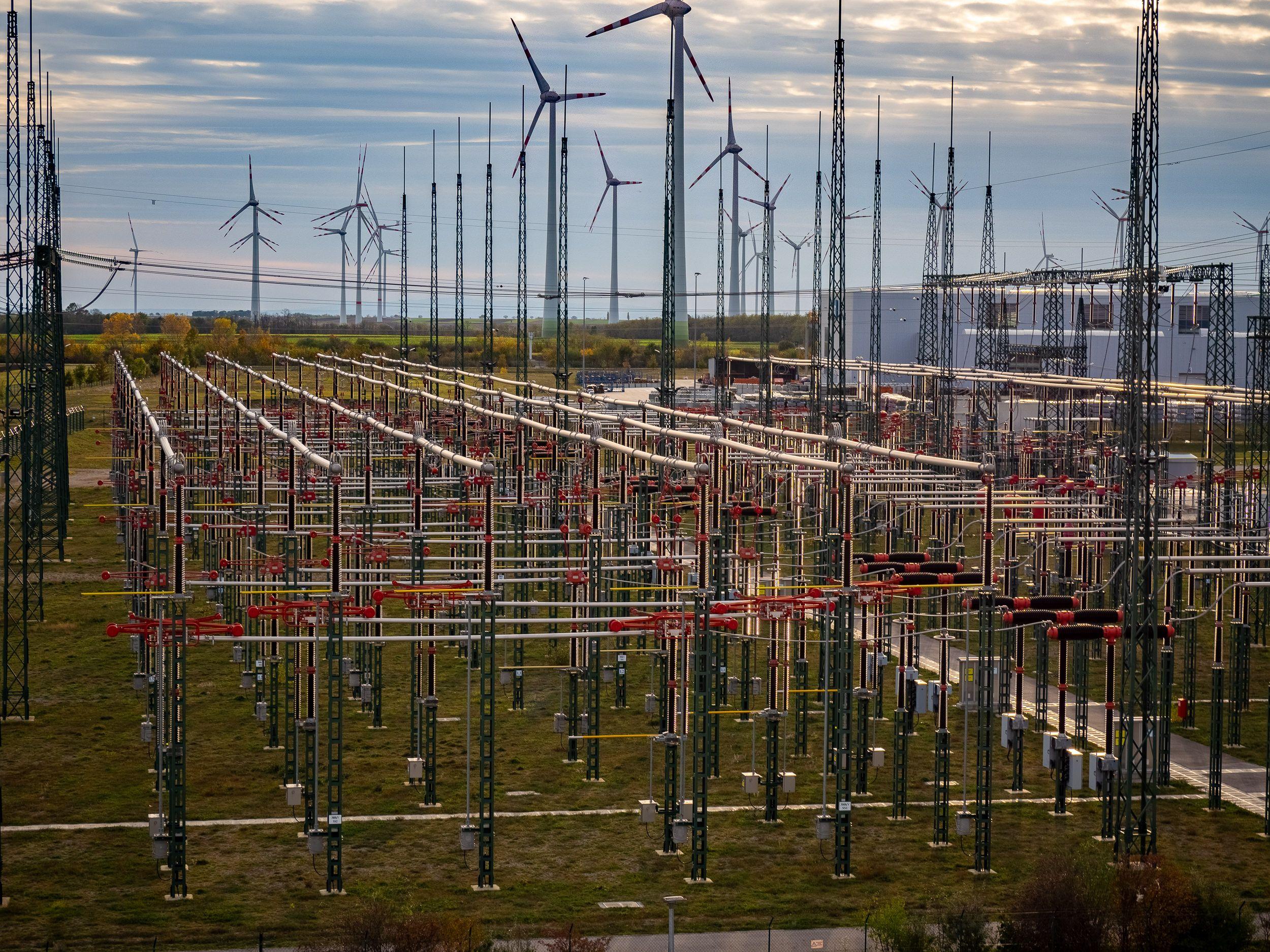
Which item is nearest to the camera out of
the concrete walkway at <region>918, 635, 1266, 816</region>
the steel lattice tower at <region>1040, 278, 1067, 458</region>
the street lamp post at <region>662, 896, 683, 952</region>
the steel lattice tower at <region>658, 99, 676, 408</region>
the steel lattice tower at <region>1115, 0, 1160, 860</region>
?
the street lamp post at <region>662, 896, 683, 952</region>

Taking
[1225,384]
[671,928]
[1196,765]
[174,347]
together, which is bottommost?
[1196,765]

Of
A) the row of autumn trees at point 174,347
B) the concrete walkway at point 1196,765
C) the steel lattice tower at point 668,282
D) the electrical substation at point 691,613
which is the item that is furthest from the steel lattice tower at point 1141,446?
the row of autumn trees at point 174,347

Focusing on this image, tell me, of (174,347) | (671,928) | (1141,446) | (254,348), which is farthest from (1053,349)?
(671,928)

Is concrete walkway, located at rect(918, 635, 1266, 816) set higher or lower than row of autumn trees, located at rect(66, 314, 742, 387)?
lower

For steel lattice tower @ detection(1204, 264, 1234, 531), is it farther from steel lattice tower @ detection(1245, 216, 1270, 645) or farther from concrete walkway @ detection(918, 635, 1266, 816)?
concrete walkway @ detection(918, 635, 1266, 816)

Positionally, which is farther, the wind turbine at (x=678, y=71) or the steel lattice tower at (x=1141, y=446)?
the wind turbine at (x=678, y=71)

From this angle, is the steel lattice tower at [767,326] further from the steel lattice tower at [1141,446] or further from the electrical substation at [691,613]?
the steel lattice tower at [1141,446]

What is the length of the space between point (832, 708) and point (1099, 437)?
31282mm

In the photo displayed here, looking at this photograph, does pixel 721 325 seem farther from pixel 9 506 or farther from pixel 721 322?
pixel 9 506

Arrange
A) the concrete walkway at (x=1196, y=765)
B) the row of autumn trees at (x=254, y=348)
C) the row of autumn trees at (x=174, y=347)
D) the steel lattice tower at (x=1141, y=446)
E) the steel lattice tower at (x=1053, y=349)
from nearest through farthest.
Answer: the steel lattice tower at (x=1141, y=446) → the concrete walkway at (x=1196, y=765) → the steel lattice tower at (x=1053, y=349) → the row of autumn trees at (x=174, y=347) → the row of autumn trees at (x=254, y=348)

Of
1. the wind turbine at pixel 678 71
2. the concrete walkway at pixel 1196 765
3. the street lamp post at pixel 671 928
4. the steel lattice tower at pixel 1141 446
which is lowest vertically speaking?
the concrete walkway at pixel 1196 765

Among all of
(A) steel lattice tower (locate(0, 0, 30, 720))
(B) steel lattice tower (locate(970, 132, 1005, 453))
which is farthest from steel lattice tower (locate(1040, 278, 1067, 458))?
(A) steel lattice tower (locate(0, 0, 30, 720))

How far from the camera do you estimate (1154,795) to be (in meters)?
29.0

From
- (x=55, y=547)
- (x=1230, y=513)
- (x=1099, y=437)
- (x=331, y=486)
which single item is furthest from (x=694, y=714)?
(x=55, y=547)
